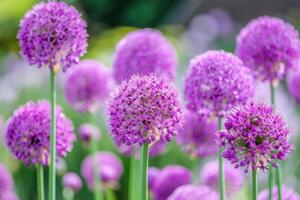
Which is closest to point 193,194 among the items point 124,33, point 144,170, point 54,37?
point 144,170

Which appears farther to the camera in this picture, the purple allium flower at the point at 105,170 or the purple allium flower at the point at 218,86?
the purple allium flower at the point at 105,170

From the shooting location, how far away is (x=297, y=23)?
8.93m

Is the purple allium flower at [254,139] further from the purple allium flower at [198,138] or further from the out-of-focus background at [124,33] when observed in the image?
the out-of-focus background at [124,33]

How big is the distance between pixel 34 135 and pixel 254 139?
0.65 metres

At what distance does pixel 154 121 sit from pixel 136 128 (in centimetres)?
4

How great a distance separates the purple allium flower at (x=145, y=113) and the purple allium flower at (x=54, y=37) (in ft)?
0.92

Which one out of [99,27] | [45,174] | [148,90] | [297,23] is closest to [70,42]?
[148,90]

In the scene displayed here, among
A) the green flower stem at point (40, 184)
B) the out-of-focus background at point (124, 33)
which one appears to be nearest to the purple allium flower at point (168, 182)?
the green flower stem at point (40, 184)

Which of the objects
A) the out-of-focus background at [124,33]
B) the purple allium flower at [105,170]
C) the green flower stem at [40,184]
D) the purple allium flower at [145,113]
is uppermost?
the out-of-focus background at [124,33]

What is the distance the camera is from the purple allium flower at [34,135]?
174 cm

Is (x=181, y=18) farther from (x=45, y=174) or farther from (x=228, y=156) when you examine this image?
(x=228, y=156)

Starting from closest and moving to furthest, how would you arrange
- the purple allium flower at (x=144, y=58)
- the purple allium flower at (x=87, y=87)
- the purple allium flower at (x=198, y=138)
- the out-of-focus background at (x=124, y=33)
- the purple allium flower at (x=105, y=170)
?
the purple allium flower at (x=144, y=58), the purple allium flower at (x=198, y=138), the purple allium flower at (x=87, y=87), the purple allium flower at (x=105, y=170), the out-of-focus background at (x=124, y=33)

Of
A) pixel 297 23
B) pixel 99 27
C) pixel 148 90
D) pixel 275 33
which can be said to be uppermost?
pixel 99 27

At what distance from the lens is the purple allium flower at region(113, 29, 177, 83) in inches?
83.4
